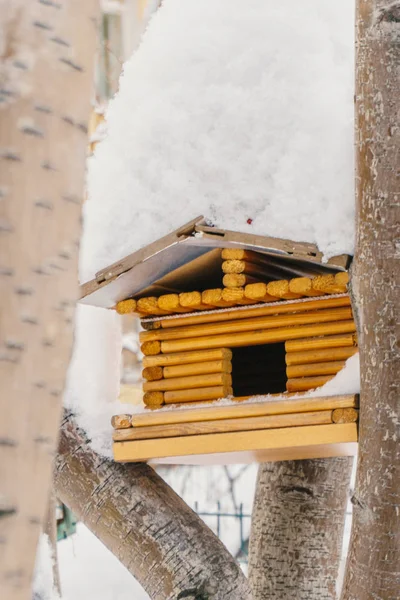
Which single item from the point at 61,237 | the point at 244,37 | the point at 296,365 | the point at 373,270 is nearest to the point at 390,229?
the point at 373,270

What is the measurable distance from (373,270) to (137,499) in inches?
45.3

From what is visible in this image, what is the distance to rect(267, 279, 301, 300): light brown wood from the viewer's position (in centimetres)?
262

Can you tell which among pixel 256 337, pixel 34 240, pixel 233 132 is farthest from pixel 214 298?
pixel 34 240

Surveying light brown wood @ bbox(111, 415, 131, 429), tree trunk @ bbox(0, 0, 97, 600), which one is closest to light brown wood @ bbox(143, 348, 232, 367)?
light brown wood @ bbox(111, 415, 131, 429)

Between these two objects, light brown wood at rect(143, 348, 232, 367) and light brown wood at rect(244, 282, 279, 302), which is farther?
light brown wood at rect(143, 348, 232, 367)

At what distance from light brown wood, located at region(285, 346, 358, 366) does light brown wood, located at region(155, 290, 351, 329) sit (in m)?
0.14

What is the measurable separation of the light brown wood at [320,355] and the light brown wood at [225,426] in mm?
261

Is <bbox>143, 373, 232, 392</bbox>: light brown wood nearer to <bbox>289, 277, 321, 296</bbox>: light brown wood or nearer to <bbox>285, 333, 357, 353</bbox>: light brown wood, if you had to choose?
<bbox>285, 333, 357, 353</bbox>: light brown wood

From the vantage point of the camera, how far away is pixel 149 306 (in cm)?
286

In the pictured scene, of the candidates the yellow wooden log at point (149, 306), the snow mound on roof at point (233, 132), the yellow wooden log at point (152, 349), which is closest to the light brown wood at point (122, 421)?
the yellow wooden log at point (152, 349)

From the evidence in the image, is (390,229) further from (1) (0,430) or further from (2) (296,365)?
(1) (0,430)

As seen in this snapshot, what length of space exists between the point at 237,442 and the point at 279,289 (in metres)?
0.50

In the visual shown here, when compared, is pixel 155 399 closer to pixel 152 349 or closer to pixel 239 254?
pixel 152 349

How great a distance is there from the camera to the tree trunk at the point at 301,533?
318 cm
